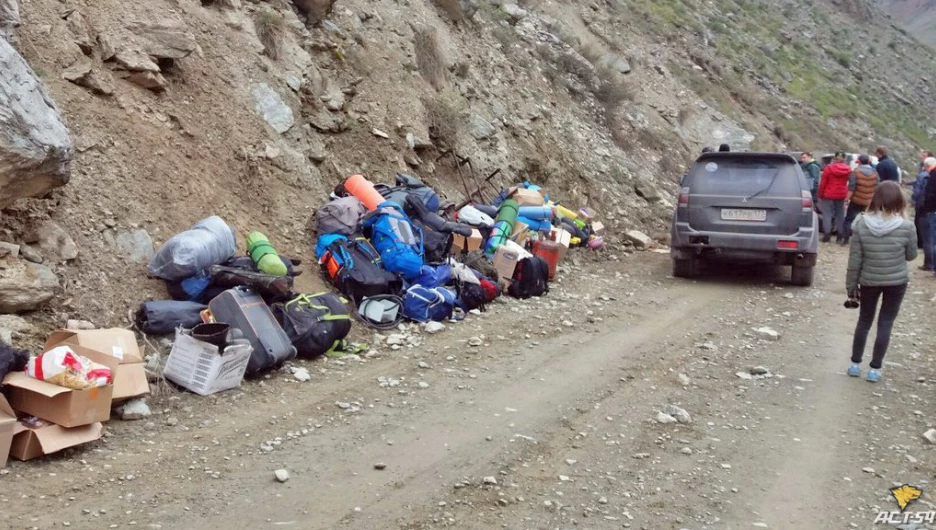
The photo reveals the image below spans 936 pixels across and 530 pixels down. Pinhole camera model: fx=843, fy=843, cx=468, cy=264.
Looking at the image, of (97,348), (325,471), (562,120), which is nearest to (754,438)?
(325,471)

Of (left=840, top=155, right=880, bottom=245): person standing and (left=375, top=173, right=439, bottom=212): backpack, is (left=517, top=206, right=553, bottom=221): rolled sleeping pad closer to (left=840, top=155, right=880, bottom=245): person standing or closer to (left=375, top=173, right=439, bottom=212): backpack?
(left=375, top=173, right=439, bottom=212): backpack

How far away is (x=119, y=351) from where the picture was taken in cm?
575

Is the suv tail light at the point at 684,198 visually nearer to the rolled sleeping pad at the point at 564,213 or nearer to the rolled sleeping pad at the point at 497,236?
the rolled sleeping pad at the point at 564,213

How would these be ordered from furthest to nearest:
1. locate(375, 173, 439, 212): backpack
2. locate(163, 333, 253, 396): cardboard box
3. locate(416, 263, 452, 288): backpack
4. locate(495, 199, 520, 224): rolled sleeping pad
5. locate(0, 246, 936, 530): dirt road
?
locate(495, 199, 520, 224): rolled sleeping pad
locate(375, 173, 439, 212): backpack
locate(416, 263, 452, 288): backpack
locate(163, 333, 253, 396): cardboard box
locate(0, 246, 936, 530): dirt road

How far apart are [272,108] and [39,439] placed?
5.93 metres

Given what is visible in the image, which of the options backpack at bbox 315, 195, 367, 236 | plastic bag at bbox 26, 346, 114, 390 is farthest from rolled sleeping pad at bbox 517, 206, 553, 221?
plastic bag at bbox 26, 346, 114, 390

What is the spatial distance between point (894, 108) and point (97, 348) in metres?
36.5

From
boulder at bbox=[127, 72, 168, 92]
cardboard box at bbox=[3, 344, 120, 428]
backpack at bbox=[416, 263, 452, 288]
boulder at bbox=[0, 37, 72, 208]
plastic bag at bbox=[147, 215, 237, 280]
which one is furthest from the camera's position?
backpack at bbox=[416, 263, 452, 288]

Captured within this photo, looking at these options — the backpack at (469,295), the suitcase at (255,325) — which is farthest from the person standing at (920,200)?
the suitcase at (255,325)

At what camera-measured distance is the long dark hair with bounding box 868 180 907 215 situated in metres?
6.95

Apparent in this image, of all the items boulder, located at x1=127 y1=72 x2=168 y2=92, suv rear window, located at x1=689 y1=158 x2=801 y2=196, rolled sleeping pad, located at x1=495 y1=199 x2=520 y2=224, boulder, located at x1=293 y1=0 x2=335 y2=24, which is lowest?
rolled sleeping pad, located at x1=495 y1=199 x2=520 y2=224

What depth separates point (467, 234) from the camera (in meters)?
9.82

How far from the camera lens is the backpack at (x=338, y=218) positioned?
8.98 m

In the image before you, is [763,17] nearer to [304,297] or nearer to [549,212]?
[549,212]
